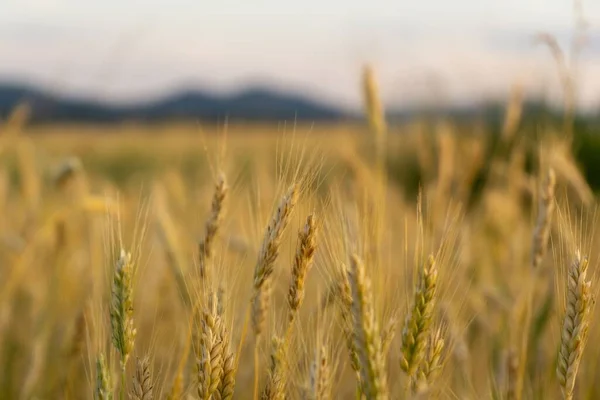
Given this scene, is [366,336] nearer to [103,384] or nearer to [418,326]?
[418,326]

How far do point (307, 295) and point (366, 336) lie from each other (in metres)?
1.49

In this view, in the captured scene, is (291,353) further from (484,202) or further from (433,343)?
(484,202)

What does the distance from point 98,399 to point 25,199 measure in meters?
2.24

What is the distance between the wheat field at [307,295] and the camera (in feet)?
3.30

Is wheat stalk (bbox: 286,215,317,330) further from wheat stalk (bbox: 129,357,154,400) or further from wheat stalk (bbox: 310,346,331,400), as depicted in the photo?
wheat stalk (bbox: 129,357,154,400)

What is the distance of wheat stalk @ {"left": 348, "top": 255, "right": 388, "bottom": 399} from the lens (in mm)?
873

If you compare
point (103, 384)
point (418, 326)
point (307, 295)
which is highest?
point (418, 326)

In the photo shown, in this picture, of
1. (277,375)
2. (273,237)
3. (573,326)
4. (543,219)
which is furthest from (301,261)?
(543,219)

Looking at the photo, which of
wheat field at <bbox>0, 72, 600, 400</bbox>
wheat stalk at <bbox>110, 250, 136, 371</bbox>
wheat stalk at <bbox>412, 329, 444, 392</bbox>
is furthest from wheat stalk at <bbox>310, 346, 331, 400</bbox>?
wheat stalk at <bbox>110, 250, 136, 371</bbox>

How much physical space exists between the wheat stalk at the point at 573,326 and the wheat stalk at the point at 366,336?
316 mm

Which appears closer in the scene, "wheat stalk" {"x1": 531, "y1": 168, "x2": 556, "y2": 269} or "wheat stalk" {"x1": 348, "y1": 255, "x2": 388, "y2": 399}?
"wheat stalk" {"x1": 348, "y1": 255, "x2": 388, "y2": 399}

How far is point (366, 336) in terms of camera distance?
89cm

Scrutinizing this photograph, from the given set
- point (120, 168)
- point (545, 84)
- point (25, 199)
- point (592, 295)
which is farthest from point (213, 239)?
point (120, 168)

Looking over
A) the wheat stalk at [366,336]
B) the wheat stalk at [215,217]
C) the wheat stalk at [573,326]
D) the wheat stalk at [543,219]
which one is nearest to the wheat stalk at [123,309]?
the wheat stalk at [215,217]
